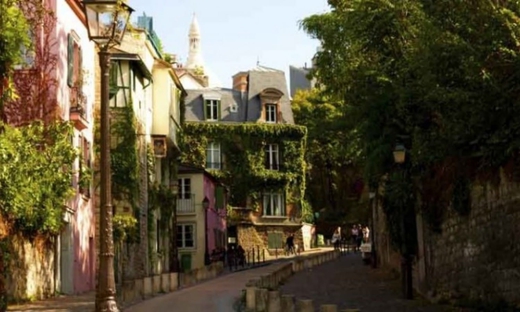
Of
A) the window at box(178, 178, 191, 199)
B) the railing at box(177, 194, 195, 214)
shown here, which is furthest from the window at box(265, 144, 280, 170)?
the railing at box(177, 194, 195, 214)

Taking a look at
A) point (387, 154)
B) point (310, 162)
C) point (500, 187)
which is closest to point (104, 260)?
point (500, 187)

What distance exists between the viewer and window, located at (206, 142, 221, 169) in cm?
6769

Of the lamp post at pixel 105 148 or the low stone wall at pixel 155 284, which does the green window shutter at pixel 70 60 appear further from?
the lamp post at pixel 105 148

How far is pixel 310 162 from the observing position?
77.1m

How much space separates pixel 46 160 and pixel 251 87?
49.9m

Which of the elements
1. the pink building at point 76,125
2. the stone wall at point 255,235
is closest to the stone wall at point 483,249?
the pink building at point 76,125

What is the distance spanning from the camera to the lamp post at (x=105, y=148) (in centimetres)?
1253

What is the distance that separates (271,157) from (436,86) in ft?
168

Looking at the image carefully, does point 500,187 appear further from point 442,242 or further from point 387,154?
point 387,154

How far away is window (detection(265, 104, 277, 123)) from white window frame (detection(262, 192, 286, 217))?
18.7 feet

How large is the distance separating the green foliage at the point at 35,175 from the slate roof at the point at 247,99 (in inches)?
1734

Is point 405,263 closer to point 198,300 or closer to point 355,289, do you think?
point 355,289

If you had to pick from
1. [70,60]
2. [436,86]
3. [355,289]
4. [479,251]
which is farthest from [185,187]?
[436,86]

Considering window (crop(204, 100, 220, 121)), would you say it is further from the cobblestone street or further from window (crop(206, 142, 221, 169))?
the cobblestone street
